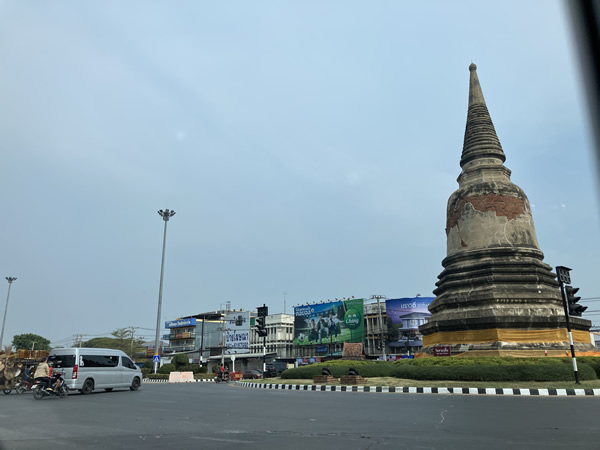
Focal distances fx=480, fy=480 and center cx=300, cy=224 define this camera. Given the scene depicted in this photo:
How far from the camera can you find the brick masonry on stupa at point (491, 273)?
22.2 meters

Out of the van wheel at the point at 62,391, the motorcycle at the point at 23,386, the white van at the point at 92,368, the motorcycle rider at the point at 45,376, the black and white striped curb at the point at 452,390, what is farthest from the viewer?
the motorcycle at the point at 23,386

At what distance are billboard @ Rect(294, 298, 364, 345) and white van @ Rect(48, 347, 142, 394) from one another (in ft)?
160

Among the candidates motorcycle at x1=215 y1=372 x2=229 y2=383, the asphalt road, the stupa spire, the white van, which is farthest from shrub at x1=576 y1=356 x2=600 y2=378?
motorcycle at x1=215 y1=372 x2=229 y2=383

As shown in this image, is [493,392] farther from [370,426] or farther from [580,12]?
[580,12]

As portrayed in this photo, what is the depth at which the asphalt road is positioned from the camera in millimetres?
5934

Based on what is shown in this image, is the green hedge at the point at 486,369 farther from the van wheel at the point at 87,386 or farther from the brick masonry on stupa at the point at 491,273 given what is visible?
the van wheel at the point at 87,386

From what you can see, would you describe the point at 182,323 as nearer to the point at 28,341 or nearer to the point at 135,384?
the point at 28,341

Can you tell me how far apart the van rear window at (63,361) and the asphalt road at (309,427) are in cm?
596

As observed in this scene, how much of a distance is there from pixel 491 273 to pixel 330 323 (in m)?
45.9

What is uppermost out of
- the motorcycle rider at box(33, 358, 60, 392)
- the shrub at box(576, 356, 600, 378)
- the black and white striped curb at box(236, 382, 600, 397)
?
the shrub at box(576, 356, 600, 378)

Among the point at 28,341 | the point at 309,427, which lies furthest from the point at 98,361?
the point at 28,341

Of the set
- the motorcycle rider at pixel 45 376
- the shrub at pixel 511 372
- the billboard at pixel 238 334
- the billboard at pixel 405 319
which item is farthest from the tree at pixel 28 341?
the shrub at pixel 511 372

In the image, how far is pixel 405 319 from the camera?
65062mm

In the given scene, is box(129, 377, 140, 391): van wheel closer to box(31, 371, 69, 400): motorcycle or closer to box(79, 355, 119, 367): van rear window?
box(79, 355, 119, 367): van rear window
